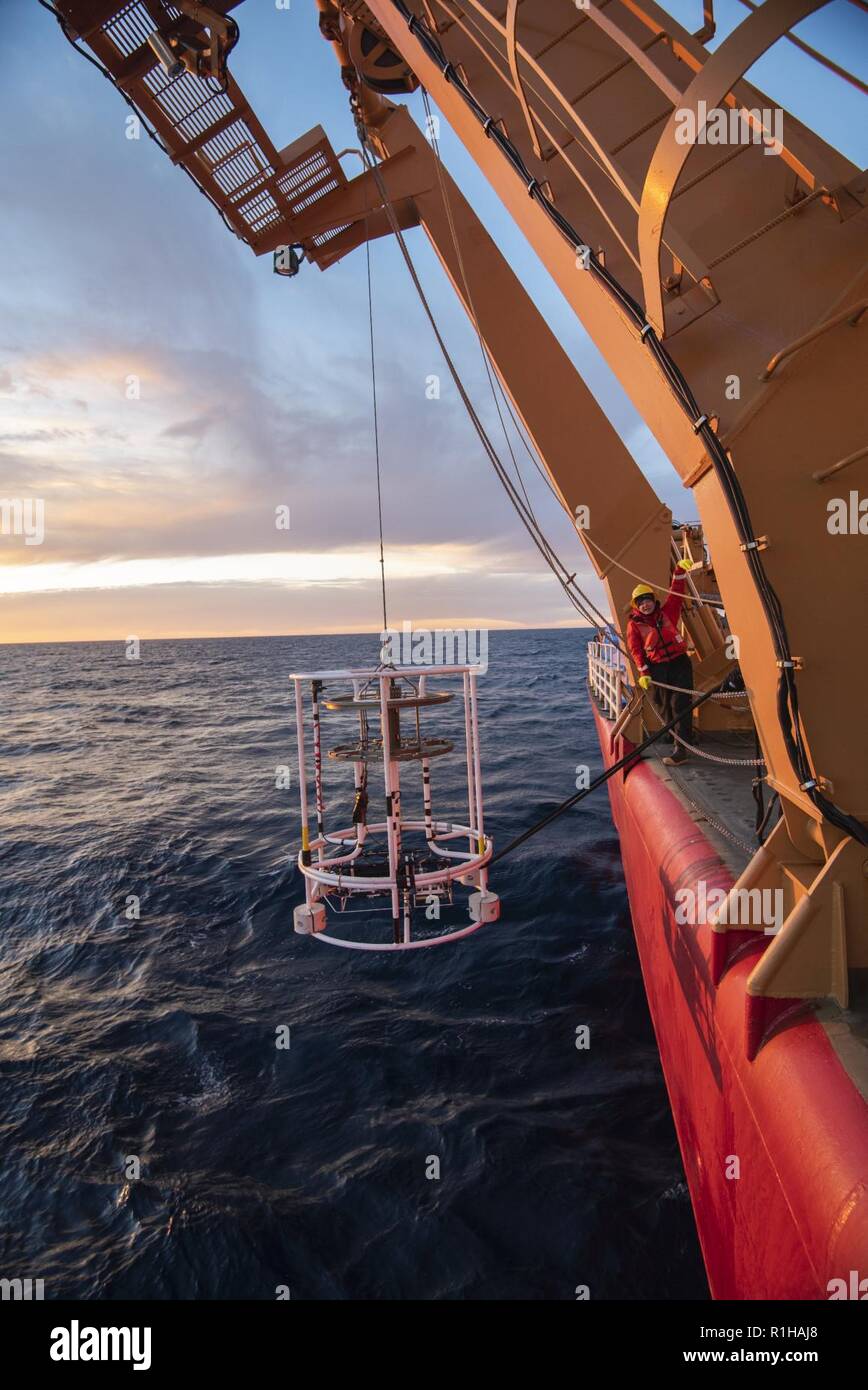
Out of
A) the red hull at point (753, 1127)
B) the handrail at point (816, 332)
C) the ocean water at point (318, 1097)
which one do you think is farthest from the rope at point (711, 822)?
the handrail at point (816, 332)

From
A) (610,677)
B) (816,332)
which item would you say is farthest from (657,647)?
(610,677)

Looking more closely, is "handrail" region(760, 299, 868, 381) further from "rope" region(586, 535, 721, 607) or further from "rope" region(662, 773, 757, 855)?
"rope" region(662, 773, 757, 855)

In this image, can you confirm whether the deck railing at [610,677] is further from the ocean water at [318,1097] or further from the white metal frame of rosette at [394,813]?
the white metal frame of rosette at [394,813]

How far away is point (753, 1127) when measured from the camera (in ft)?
11.2

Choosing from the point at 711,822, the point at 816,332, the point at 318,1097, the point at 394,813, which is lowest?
the point at 318,1097

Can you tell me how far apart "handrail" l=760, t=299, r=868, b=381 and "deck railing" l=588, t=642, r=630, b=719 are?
7.78 meters

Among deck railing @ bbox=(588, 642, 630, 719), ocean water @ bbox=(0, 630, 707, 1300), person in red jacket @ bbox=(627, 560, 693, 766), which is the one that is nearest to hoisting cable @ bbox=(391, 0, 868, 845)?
ocean water @ bbox=(0, 630, 707, 1300)

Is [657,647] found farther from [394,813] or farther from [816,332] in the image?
[816,332]

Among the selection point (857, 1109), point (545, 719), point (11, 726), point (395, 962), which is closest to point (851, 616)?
point (857, 1109)

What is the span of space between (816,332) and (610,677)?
466 inches

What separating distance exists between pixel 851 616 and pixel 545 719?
26.7m

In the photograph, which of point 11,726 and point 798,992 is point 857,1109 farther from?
point 11,726

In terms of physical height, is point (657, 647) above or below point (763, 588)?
above

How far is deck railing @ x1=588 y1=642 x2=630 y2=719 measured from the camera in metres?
12.4
